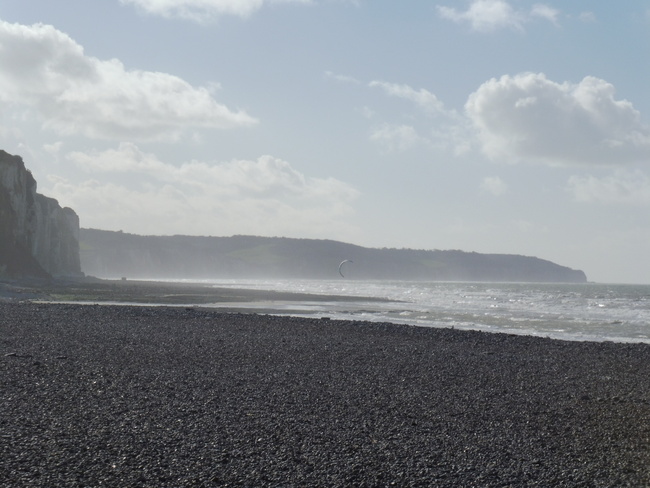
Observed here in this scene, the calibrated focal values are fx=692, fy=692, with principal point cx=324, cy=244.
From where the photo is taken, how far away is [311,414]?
1070cm

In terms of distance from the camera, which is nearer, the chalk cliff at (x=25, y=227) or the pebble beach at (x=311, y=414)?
the pebble beach at (x=311, y=414)

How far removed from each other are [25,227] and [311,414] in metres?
66.9

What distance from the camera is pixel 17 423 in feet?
29.9

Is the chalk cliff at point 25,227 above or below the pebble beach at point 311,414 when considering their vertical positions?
above

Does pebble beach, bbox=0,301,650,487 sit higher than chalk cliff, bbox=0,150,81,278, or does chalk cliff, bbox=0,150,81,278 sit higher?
chalk cliff, bbox=0,150,81,278

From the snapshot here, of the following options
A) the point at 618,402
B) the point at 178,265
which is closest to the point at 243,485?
the point at 618,402

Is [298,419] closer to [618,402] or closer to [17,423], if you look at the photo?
[17,423]

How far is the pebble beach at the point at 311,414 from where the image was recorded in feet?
25.9

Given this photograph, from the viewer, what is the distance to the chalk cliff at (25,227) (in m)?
62.2

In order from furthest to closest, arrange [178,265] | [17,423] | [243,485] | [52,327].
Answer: [178,265], [52,327], [17,423], [243,485]

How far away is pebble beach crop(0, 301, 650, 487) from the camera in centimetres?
789

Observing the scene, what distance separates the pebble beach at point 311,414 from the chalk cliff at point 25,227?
46738 millimetres

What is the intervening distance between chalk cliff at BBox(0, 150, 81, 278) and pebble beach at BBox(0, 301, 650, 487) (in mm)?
46738

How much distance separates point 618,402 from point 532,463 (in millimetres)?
5071
